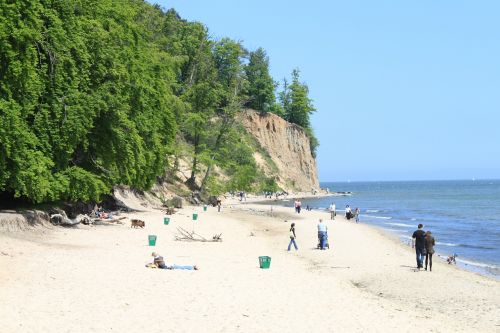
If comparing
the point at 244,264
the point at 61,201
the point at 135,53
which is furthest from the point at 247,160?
the point at 244,264

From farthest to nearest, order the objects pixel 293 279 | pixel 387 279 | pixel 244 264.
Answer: pixel 244 264
pixel 387 279
pixel 293 279

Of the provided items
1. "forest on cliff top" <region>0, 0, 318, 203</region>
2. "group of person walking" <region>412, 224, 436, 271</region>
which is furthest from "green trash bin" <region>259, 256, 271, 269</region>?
"forest on cliff top" <region>0, 0, 318, 203</region>

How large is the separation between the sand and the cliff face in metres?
82.3

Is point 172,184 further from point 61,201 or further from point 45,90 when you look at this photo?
point 45,90

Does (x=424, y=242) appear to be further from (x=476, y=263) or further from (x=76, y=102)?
(x=76, y=102)

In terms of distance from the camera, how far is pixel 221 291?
15.1 m

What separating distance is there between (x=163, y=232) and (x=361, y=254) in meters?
10.7

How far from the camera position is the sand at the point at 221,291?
1192 centimetres

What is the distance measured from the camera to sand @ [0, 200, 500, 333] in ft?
39.1

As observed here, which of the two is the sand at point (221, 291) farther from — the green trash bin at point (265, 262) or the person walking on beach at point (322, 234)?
the person walking on beach at point (322, 234)

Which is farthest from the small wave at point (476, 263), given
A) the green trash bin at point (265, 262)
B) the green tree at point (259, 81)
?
the green tree at point (259, 81)

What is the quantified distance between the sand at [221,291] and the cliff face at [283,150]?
82267mm

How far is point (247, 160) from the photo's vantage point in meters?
79.4

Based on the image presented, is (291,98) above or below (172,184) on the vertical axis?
above
